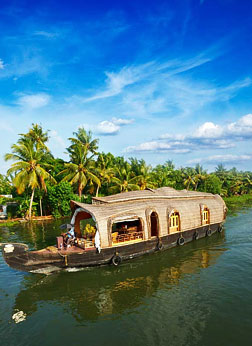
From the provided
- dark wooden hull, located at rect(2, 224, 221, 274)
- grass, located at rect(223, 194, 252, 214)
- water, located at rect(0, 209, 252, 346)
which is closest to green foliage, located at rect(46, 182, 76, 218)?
water, located at rect(0, 209, 252, 346)

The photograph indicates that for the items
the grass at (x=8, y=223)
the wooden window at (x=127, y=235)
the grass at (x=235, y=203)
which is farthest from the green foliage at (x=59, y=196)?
the grass at (x=235, y=203)

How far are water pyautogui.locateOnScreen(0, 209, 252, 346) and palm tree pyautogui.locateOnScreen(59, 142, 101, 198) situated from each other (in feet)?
44.6

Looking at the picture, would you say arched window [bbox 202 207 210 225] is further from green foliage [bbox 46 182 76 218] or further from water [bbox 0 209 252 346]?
green foliage [bbox 46 182 76 218]

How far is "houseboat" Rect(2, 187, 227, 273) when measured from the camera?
33.3 feet

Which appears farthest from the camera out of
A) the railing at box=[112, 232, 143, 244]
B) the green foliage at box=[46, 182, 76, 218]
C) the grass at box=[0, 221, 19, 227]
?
the green foliage at box=[46, 182, 76, 218]

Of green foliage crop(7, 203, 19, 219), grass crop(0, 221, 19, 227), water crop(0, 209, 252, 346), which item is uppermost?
green foliage crop(7, 203, 19, 219)

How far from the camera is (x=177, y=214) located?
1382cm

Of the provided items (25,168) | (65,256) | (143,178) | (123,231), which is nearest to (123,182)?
(143,178)

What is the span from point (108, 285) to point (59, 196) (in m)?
15.5

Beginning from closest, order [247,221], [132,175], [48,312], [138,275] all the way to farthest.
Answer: [48,312]
[138,275]
[247,221]
[132,175]

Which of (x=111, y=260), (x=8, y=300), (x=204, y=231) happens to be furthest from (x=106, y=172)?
(x=8, y=300)

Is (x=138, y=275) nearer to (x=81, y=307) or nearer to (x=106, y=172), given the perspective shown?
(x=81, y=307)

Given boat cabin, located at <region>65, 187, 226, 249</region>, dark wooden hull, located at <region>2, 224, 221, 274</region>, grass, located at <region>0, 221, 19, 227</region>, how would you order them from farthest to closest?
grass, located at <region>0, 221, 19, 227</region>
boat cabin, located at <region>65, 187, 226, 249</region>
dark wooden hull, located at <region>2, 224, 221, 274</region>

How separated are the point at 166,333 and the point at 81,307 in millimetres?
2948
